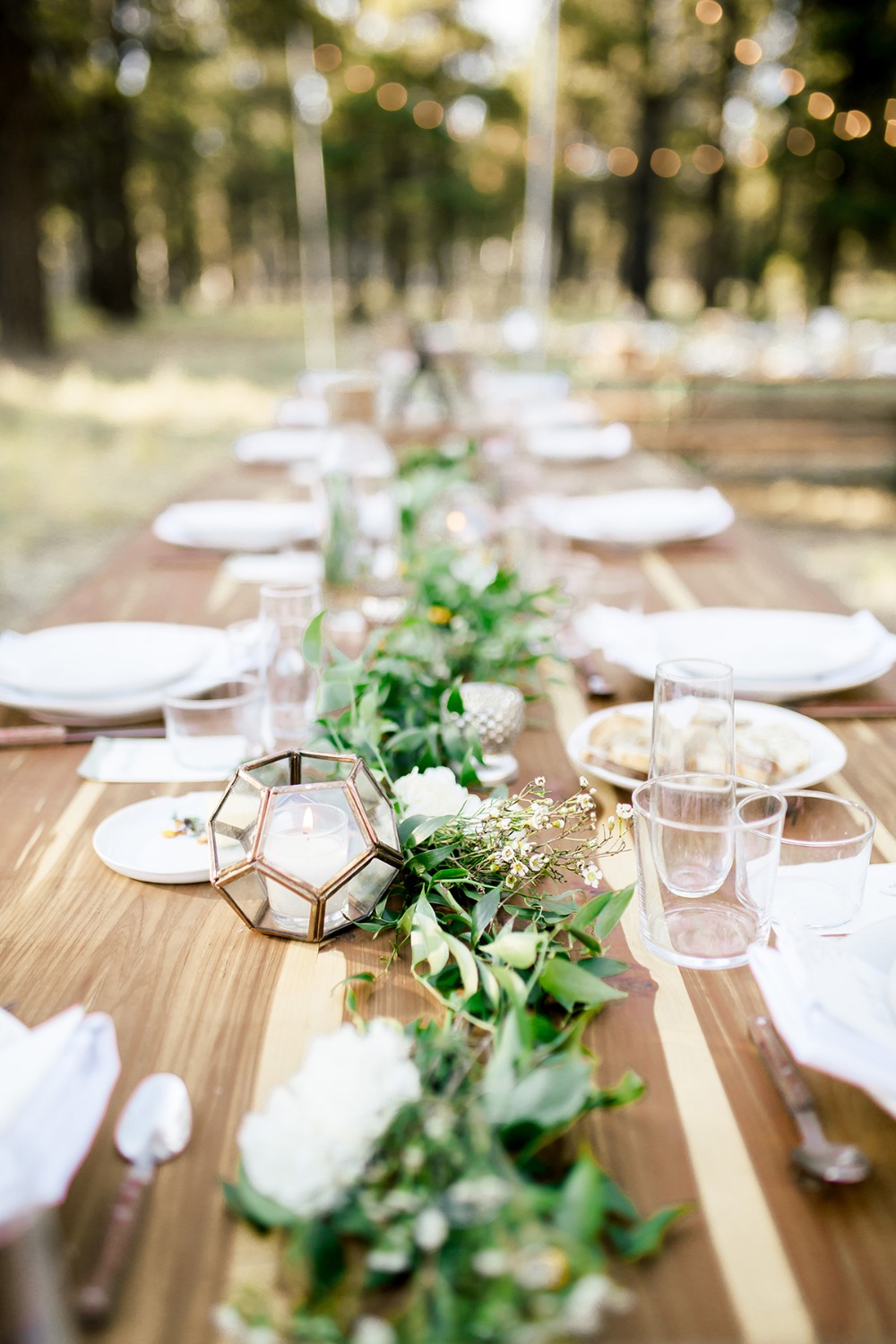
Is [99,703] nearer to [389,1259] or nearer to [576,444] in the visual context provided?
[389,1259]

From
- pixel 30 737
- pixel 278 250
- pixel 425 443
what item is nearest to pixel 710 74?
pixel 425 443

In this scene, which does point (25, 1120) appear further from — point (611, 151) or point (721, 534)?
point (611, 151)

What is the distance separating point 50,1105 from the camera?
517mm

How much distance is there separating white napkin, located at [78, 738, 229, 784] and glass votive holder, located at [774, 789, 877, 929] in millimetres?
525

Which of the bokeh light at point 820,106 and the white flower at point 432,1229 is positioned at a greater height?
the bokeh light at point 820,106

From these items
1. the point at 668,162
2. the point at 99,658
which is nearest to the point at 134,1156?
the point at 99,658

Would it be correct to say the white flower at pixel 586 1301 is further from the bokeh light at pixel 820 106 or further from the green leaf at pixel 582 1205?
the bokeh light at pixel 820 106

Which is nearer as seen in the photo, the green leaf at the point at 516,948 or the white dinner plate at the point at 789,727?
the green leaf at the point at 516,948

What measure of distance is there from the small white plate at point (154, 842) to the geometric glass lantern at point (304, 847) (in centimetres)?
9

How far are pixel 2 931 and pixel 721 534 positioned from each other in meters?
1.65

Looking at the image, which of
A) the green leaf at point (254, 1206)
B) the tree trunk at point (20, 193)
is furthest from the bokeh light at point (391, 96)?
the green leaf at point (254, 1206)

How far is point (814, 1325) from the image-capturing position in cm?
47

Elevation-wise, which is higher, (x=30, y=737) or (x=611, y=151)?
(x=611, y=151)

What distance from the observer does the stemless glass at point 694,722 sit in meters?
0.85
